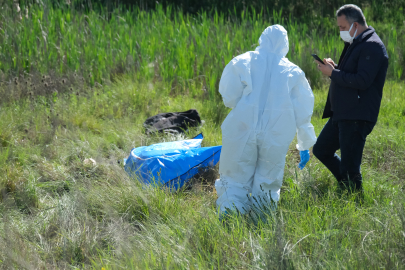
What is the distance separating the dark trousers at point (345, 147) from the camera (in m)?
2.99

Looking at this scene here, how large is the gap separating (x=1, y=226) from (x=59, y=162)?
50.3 inches

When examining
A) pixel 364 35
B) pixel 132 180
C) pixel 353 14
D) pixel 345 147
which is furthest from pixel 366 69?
pixel 132 180

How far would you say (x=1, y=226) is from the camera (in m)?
3.01

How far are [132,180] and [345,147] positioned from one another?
1.75 metres

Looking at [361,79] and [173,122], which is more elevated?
[361,79]

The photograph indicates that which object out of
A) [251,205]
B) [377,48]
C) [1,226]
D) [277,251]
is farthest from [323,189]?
[1,226]

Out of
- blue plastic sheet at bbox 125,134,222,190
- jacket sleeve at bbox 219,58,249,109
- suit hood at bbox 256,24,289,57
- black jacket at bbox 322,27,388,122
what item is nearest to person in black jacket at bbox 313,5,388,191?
black jacket at bbox 322,27,388,122

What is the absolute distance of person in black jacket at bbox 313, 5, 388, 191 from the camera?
9.37 ft

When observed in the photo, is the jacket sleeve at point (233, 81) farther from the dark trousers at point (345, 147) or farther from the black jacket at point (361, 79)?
the dark trousers at point (345, 147)

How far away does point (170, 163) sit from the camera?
11.9 ft

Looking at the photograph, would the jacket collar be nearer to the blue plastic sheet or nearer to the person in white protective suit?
the person in white protective suit

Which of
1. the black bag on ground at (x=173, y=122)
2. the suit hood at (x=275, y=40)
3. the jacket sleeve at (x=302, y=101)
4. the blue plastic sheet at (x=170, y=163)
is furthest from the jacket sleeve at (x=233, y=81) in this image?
the black bag on ground at (x=173, y=122)

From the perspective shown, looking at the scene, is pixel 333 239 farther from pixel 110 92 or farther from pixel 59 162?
pixel 110 92

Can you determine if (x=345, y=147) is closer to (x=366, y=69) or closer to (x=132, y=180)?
(x=366, y=69)
